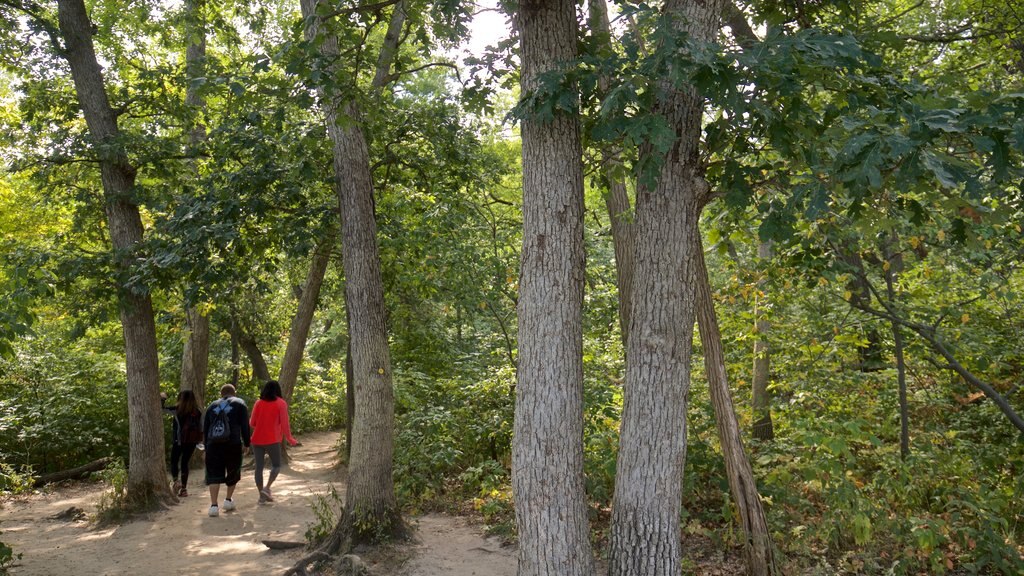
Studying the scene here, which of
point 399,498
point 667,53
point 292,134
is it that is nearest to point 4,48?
point 292,134

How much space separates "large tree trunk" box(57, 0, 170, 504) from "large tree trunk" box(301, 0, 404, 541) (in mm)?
3566

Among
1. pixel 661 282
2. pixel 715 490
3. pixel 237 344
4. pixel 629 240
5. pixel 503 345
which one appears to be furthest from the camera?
pixel 237 344

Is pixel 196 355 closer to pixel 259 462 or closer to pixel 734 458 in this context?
pixel 259 462

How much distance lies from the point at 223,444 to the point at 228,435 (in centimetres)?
14

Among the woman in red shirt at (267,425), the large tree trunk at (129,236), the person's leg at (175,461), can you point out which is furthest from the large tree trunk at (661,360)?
the person's leg at (175,461)

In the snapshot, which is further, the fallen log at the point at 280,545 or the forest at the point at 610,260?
the fallen log at the point at 280,545

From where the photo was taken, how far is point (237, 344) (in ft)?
55.2

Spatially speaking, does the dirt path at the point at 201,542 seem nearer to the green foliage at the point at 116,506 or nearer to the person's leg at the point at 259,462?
the green foliage at the point at 116,506

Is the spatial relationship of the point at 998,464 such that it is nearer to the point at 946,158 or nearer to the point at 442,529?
the point at 946,158

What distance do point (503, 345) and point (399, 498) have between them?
362 centimetres

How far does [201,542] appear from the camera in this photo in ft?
26.1

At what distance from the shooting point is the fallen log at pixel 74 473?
12.3 meters

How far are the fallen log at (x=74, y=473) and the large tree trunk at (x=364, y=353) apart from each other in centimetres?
826

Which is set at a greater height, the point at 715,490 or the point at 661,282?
the point at 661,282
